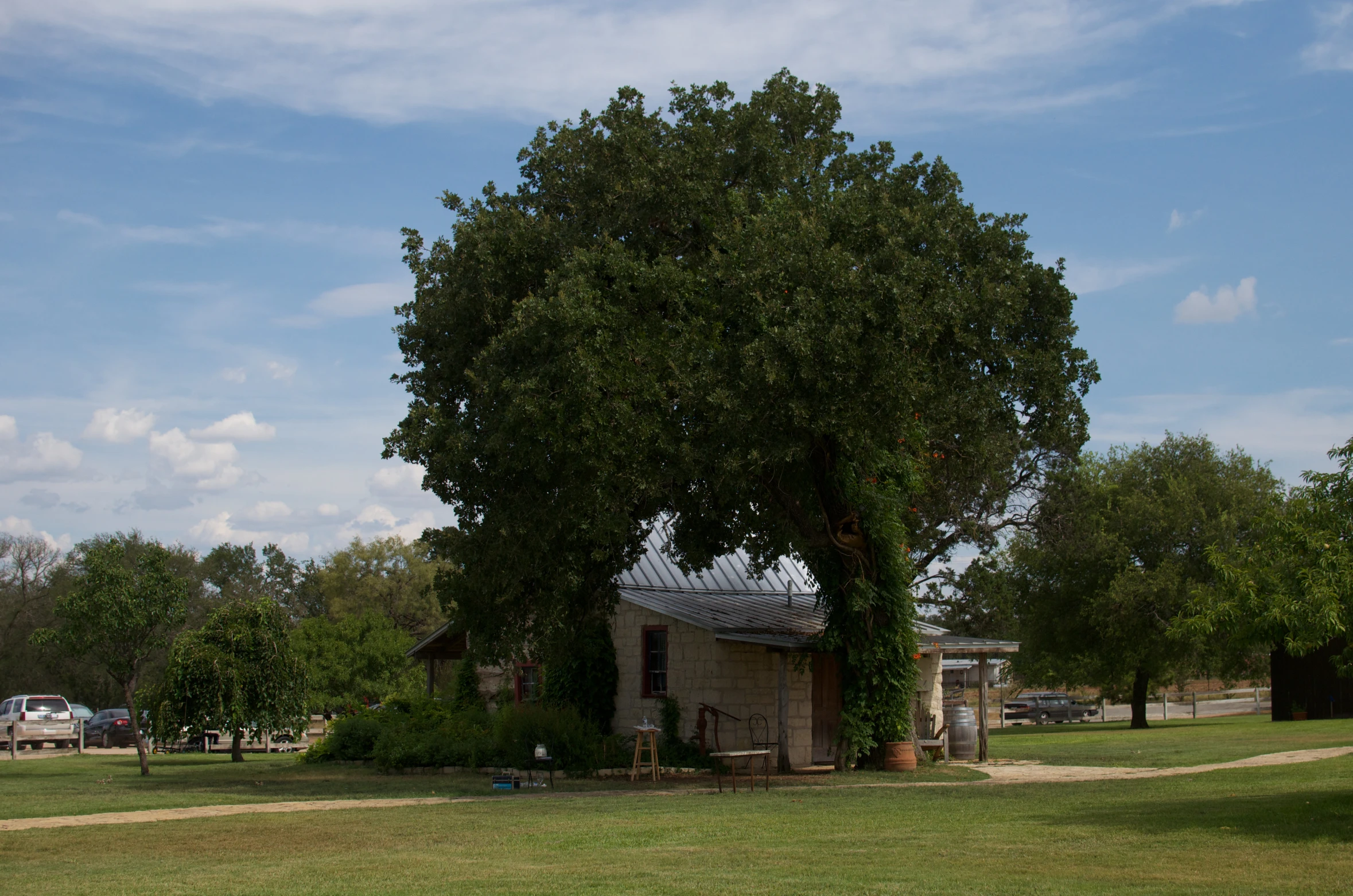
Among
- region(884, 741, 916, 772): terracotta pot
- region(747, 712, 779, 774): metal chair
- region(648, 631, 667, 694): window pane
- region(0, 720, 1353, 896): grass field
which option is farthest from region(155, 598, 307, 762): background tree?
region(884, 741, 916, 772): terracotta pot

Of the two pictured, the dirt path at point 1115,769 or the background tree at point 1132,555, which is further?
the background tree at point 1132,555

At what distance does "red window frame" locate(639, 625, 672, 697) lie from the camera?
968 inches

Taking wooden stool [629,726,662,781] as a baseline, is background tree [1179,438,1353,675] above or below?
above

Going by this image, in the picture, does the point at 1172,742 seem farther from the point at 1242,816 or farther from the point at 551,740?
the point at 1242,816

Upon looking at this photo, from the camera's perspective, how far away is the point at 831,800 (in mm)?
15797

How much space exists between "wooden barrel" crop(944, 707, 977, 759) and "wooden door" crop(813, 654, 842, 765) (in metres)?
2.34

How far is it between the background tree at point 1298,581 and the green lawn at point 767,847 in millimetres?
1883

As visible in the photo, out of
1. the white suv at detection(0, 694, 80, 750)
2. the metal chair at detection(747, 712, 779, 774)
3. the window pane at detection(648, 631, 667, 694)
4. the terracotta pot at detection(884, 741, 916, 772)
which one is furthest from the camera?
the white suv at detection(0, 694, 80, 750)

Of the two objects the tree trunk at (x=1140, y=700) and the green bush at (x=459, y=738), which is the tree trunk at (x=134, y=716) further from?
the tree trunk at (x=1140, y=700)

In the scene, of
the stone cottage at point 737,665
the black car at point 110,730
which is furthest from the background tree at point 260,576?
the stone cottage at point 737,665

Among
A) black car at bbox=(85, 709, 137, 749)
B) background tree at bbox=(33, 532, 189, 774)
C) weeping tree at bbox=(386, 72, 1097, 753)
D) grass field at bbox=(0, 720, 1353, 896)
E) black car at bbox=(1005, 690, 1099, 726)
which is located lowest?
black car at bbox=(1005, 690, 1099, 726)

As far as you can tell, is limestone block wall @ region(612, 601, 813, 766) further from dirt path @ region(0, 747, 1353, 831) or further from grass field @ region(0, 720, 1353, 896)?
grass field @ region(0, 720, 1353, 896)

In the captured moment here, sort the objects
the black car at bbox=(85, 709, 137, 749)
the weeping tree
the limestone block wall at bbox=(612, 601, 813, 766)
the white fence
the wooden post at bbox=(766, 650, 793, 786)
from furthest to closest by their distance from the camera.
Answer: the white fence < the black car at bbox=(85, 709, 137, 749) < the limestone block wall at bbox=(612, 601, 813, 766) < the wooden post at bbox=(766, 650, 793, 786) < the weeping tree

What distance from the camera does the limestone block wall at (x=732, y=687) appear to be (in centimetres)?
2362
